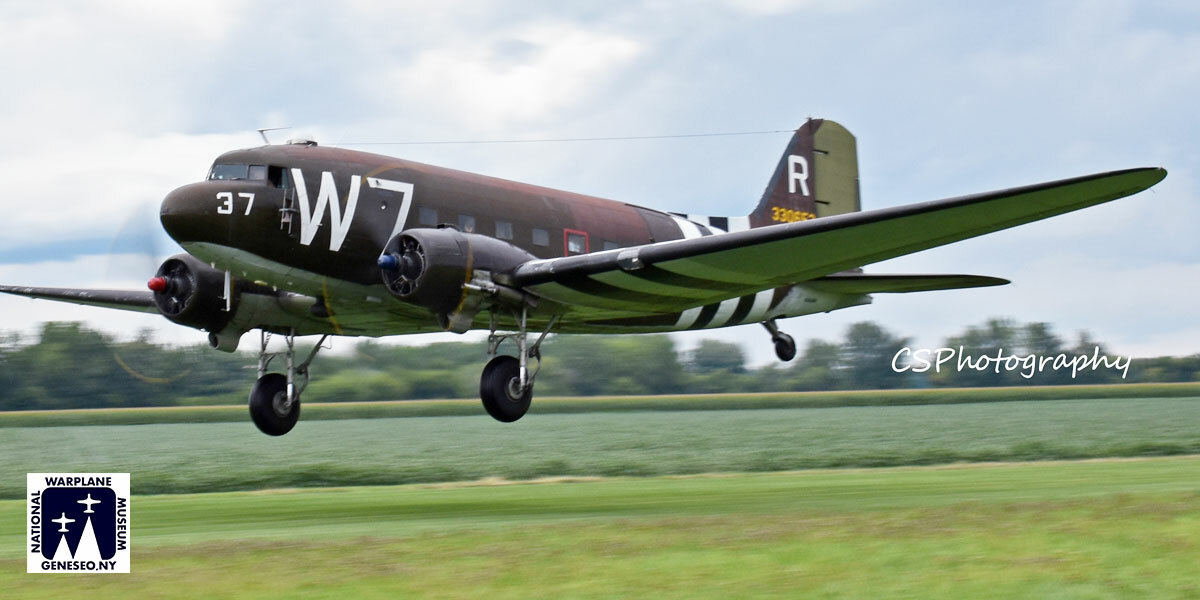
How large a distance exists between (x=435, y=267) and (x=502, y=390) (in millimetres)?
2257

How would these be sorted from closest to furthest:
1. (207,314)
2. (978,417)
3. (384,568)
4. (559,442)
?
(384,568) → (207,314) → (559,442) → (978,417)

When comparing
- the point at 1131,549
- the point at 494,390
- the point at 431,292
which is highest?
the point at 431,292

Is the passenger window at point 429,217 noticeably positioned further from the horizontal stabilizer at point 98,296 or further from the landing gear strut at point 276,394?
the horizontal stabilizer at point 98,296

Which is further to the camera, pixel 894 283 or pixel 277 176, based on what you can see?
pixel 894 283

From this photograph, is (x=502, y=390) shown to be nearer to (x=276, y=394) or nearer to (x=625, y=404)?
(x=276, y=394)

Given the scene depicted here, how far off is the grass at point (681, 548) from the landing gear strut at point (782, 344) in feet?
12.6

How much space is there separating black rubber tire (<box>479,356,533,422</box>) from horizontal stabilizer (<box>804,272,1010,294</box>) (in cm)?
561

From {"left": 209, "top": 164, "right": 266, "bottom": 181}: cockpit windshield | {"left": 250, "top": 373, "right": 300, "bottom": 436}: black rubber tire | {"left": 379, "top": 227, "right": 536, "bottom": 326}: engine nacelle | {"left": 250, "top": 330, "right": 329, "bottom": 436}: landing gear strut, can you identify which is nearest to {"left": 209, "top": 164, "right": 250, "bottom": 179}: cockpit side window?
{"left": 209, "top": 164, "right": 266, "bottom": 181}: cockpit windshield

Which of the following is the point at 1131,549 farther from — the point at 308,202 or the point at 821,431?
the point at 821,431

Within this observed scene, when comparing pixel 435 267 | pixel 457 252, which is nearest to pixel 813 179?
pixel 457 252

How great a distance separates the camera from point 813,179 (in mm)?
25734

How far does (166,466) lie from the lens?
104ft

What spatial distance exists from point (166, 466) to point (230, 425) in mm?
11392

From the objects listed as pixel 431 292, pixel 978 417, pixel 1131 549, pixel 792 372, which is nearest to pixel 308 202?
pixel 431 292
